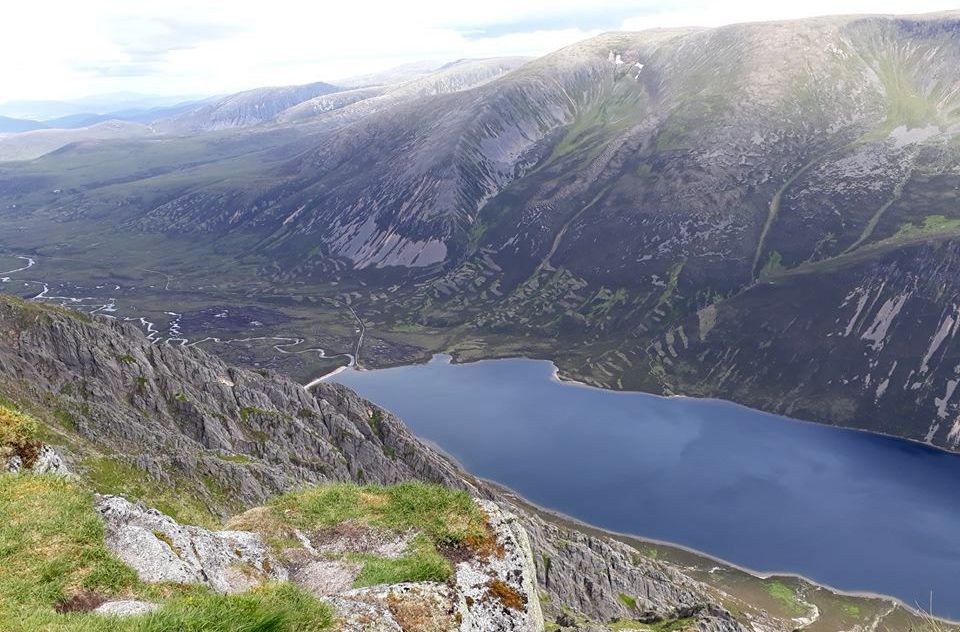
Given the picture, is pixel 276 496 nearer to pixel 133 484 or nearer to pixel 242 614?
pixel 133 484

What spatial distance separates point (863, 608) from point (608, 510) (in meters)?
54.9

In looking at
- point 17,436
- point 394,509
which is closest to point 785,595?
point 394,509

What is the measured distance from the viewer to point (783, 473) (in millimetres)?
170125

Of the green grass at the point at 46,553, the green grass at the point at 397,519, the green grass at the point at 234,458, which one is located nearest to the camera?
the green grass at the point at 46,553

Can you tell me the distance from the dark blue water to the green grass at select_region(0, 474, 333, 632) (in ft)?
466

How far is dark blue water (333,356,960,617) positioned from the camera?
13550 centimetres

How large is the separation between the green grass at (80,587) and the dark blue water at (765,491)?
466ft

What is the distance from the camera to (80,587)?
16641 millimetres

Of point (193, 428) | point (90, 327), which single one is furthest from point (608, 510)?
point (90, 327)

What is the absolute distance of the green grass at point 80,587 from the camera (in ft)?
46.3

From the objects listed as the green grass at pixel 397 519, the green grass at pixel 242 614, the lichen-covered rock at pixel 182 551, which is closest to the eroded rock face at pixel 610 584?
the green grass at pixel 397 519

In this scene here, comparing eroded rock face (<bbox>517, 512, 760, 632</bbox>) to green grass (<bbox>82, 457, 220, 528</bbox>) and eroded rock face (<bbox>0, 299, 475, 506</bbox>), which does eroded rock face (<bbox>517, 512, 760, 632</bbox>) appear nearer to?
eroded rock face (<bbox>0, 299, 475, 506</bbox>)

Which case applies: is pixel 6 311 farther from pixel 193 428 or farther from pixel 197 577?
pixel 197 577

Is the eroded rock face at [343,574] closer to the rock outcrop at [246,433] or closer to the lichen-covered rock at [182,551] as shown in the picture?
the lichen-covered rock at [182,551]
